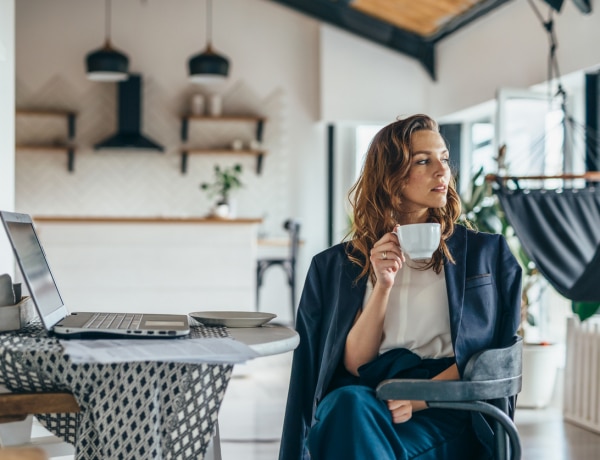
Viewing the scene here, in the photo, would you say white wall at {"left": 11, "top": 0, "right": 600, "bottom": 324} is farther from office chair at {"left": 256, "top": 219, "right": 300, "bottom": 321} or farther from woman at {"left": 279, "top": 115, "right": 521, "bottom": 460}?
woman at {"left": 279, "top": 115, "right": 521, "bottom": 460}

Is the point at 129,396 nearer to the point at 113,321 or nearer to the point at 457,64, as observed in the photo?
the point at 113,321

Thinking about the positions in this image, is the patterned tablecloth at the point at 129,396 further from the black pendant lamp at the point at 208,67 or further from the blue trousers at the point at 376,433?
the black pendant lamp at the point at 208,67

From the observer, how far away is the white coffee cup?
1.61 metres

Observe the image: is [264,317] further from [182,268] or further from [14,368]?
[182,268]

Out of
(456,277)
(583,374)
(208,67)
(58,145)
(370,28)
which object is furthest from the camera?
(370,28)

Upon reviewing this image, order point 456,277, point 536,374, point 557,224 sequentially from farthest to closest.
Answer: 1. point 536,374
2. point 557,224
3. point 456,277

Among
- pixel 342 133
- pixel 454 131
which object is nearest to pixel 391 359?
pixel 454 131

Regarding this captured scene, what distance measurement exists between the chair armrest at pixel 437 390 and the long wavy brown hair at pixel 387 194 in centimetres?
35

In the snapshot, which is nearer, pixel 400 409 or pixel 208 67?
pixel 400 409

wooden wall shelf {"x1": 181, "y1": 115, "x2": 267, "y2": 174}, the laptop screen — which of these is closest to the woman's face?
the laptop screen

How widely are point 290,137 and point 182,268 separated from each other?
2919 millimetres

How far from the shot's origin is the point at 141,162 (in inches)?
311

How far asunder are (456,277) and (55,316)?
89 centimetres

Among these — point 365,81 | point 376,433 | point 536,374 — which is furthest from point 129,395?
point 365,81
